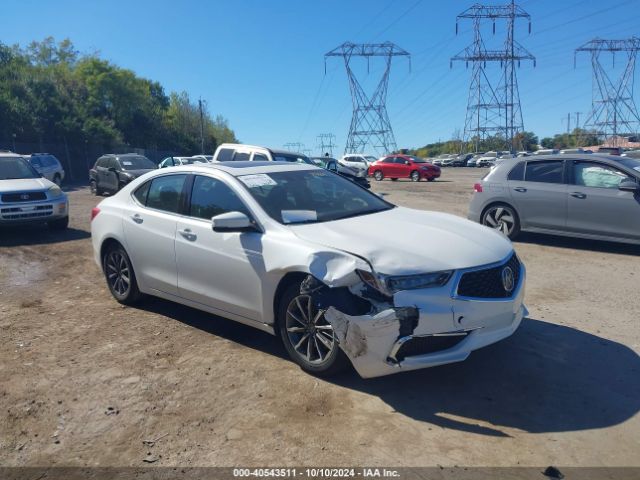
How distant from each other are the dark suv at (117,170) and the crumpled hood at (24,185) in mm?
7501

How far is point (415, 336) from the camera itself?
3.71 metres

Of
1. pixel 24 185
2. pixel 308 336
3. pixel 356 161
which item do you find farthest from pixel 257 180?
pixel 356 161

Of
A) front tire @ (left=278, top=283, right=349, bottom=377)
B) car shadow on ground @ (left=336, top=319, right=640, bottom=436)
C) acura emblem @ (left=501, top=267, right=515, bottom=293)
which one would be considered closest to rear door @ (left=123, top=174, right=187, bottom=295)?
front tire @ (left=278, top=283, right=349, bottom=377)

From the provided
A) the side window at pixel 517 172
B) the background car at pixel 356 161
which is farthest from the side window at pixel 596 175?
Answer: the background car at pixel 356 161

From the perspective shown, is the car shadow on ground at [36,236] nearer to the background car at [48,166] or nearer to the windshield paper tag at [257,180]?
the windshield paper tag at [257,180]

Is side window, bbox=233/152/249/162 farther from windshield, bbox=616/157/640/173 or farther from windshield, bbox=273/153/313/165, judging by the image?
windshield, bbox=616/157/640/173

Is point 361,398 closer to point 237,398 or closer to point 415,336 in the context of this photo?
point 415,336

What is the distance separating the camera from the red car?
33094mm

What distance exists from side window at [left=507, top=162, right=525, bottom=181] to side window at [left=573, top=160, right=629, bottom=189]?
916 mm

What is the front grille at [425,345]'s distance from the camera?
3729 millimetres

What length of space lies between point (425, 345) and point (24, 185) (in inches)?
392

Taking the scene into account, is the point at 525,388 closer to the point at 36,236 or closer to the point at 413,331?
the point at 413,331

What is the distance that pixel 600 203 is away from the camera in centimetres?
883

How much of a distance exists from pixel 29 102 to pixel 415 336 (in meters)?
39.4
